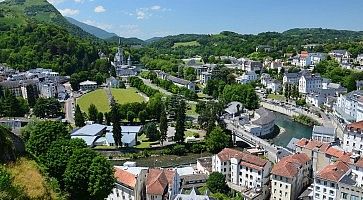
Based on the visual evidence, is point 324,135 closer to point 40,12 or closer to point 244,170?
point 244,170

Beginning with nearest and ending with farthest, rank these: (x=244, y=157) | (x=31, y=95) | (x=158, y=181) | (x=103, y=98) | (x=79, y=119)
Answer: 1. (x=158, y=181)
2. (x=244, y=157)
3. (x=79, y=119)
4. (x=31, y=95)
5. (x=103, y=98)

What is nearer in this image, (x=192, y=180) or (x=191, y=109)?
(x=192, y=180)

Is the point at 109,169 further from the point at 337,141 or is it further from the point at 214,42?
the point at 214,42

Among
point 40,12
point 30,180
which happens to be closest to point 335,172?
point 30,180

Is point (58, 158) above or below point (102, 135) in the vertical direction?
above

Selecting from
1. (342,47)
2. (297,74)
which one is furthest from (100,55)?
(342,47)

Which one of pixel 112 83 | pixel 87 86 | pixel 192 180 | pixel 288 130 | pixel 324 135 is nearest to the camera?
pixel 192 180

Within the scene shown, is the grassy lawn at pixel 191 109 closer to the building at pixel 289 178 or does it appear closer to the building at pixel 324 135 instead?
the building at pixel 324 135

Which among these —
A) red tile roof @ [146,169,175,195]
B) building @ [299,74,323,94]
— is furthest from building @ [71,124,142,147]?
building @ [299,74,323,94]

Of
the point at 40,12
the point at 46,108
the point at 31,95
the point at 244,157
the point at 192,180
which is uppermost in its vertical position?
the point at 40,12
